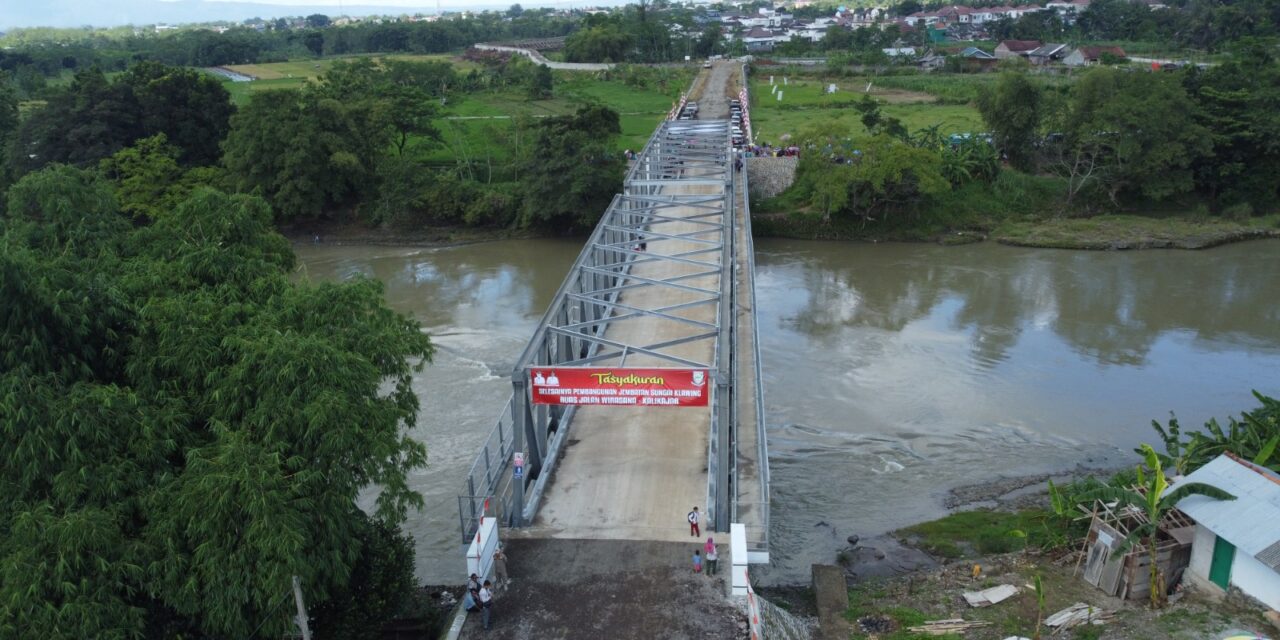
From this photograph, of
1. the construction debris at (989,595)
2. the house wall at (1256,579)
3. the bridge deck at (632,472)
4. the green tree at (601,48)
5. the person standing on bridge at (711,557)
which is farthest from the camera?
the green tree at (601,48)

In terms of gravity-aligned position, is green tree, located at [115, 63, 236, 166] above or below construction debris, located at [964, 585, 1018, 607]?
above

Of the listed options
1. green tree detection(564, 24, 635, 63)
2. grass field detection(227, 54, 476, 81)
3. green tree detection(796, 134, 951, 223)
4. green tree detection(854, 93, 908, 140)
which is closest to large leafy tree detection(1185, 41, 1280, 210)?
green tree detection(796, 134, 951, 223)

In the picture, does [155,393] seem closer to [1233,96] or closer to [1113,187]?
[1113,187]

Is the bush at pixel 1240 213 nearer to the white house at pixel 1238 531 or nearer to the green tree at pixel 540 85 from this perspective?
the white house at pixel 1238 531

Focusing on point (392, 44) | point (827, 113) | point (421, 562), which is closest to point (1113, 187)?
point (827, 113)

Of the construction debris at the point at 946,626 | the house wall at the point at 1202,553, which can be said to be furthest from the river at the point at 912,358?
the house wall at the point at 1202,553

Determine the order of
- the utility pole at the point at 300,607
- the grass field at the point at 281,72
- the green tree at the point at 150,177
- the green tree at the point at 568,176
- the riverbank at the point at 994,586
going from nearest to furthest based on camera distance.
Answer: the utility pole at the point at 300,607
the riverbank at the point at 994,586
the green tree at the point at 150,177
the green tree at the point at 568,176
the grass field at the point at 281,72

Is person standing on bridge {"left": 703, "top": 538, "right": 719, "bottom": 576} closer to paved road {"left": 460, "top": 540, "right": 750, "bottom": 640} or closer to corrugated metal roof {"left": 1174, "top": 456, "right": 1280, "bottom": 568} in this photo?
paved road {"left": 460, "top": 540, "right": 750, "bottom": 640}
